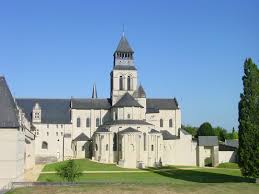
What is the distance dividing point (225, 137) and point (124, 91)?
58458mm

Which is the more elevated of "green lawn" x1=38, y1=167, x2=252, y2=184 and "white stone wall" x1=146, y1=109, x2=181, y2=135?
"white stone wall" x1=146, y1=109, x2=181, y2=135

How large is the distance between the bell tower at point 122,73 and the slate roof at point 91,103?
206 centimetres

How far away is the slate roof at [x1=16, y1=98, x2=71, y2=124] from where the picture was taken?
8762 cm

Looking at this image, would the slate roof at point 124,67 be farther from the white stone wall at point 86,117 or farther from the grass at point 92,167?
the grass at point 92,167

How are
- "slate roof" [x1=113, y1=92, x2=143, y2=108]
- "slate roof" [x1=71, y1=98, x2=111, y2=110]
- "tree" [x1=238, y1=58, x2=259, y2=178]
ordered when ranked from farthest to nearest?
"slate roof" [x1=71, y1=98, x2=111, y2=110]
"slate roof" [x1=113, y1=92, x2=143, y2=108]
"tree" [x1=238, y1=58, x2=259, y2=178]

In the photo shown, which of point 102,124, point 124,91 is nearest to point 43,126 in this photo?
point 102,124

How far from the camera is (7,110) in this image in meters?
40.1

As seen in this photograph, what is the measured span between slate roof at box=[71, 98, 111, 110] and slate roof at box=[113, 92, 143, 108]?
19.4 feet

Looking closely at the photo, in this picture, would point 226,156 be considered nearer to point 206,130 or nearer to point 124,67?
point 124,67

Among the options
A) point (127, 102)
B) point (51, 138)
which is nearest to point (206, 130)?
point (127, 102)

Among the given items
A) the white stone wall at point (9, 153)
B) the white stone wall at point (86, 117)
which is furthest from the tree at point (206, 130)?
the white stone wall at point (9, 153)

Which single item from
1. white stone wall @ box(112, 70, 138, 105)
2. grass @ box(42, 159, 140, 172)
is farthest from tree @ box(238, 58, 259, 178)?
white stone wall @ box(112, 70, 138, 105)

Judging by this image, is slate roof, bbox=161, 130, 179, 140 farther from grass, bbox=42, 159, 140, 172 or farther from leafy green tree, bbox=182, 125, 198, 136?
leafy green tree, bbox=182, 125, 198, 136

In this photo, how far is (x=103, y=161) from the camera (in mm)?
77750
